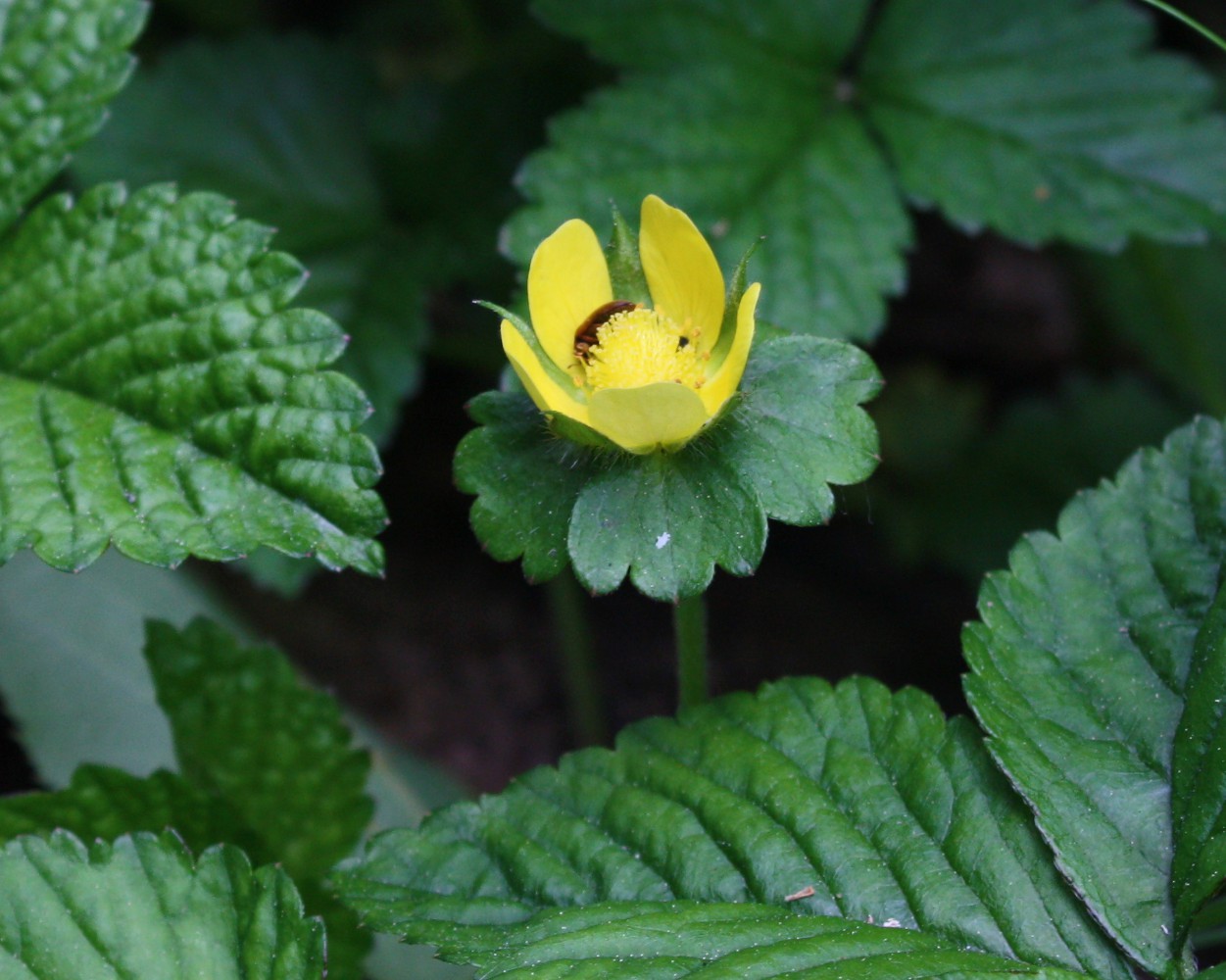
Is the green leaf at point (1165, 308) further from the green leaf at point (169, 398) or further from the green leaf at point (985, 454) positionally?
the green leaf at point (169, 398)

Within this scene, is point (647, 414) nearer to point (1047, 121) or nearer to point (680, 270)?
point (680, 270)

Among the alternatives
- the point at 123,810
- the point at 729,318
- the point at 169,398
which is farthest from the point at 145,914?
the point at 729,318

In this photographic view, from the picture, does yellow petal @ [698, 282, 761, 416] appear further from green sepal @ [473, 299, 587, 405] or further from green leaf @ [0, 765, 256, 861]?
green leaf @ [0, 765, 256, 861]

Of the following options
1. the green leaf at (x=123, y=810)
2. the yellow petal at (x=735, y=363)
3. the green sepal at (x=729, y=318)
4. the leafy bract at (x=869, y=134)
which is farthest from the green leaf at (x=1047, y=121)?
Result: the green leaf at (x=123, y=810)

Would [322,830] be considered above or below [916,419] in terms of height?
below

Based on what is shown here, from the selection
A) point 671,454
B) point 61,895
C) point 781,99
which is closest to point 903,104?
point 781,99

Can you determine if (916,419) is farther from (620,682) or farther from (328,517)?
(328,517)

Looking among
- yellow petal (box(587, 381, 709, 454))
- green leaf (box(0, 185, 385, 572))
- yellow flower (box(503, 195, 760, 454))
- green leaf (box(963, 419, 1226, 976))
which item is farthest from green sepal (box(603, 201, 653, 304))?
green leaf (box(963, 419, 1226, 976))

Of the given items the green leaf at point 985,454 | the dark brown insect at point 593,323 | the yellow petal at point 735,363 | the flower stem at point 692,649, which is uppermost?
the green leaf at point 985,454
